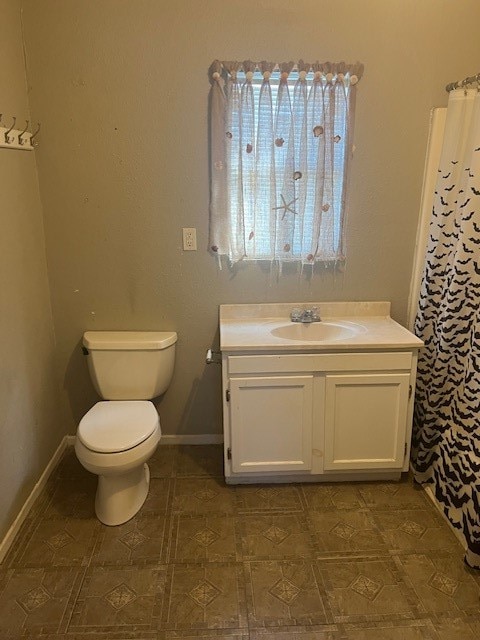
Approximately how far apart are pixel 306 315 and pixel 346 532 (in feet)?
3.47

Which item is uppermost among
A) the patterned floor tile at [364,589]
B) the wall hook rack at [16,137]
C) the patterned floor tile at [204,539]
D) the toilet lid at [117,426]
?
the wall hook rack at [16,137]

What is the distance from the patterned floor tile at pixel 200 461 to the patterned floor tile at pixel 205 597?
Result: 65 centimetres

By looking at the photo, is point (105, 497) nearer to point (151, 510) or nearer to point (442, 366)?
point (151, 510)

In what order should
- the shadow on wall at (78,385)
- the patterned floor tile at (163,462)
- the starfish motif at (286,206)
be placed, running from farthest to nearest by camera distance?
the shadow on wall at (78,385)
the patterned floor tile at (163,462)
the starfish motif at (286,206)

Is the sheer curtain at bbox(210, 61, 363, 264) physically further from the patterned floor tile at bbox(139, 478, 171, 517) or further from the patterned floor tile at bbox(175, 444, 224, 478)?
the patterned floor tile at bbox(139, 478, 171, 517)

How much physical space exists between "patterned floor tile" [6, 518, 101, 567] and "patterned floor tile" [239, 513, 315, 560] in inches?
26.1

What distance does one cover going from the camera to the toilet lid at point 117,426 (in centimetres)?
204

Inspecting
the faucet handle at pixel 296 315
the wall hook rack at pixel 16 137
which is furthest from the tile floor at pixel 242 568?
the wall hook rack at pixel 16 137

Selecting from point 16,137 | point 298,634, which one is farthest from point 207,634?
point 16,137

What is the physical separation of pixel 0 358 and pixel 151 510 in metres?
0.97

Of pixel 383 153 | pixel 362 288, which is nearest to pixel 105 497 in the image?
pixel 362 288

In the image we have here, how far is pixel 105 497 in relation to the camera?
2.19 metres

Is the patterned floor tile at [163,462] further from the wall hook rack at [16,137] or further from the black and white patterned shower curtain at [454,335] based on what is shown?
the wall hook rack at [16,137]

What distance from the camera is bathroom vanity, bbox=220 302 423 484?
2242mm
